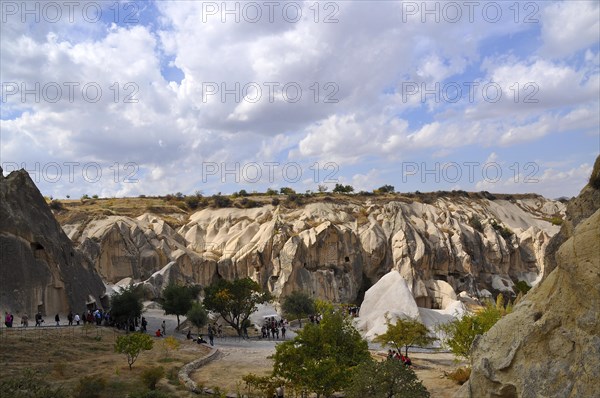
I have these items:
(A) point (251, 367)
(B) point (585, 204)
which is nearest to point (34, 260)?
(A) point (251, 367)

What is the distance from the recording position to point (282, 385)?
15.5 meters

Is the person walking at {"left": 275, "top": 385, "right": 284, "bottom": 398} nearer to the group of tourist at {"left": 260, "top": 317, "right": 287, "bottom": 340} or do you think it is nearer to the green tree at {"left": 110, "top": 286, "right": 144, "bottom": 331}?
the green tree at {"left": 110, "top": 286, "right": 144, "bottom": 331}

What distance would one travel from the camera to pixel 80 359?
1994cm

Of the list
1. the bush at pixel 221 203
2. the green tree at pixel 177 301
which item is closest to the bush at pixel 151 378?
the green tree at pixel 177 301

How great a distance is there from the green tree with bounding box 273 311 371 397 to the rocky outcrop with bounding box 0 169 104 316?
1777cm

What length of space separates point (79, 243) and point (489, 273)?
4939 centimetres

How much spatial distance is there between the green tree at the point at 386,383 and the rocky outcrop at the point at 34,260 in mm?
20879

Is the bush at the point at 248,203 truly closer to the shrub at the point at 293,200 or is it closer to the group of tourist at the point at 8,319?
the shrub at the point at 293,200

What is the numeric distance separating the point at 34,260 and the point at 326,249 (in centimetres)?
3361

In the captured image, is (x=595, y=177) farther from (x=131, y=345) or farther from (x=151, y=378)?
(x=131, y=345)

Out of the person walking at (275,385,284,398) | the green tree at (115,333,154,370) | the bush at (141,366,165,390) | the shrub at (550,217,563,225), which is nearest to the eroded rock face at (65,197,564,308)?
the shrub at (550,217,563,225)

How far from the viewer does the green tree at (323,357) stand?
1374cm

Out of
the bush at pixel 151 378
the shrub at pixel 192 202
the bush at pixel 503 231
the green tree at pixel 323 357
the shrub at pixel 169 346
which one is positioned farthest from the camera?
the shrub at pixel 192 202

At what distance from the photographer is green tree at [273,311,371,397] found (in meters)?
13.7
